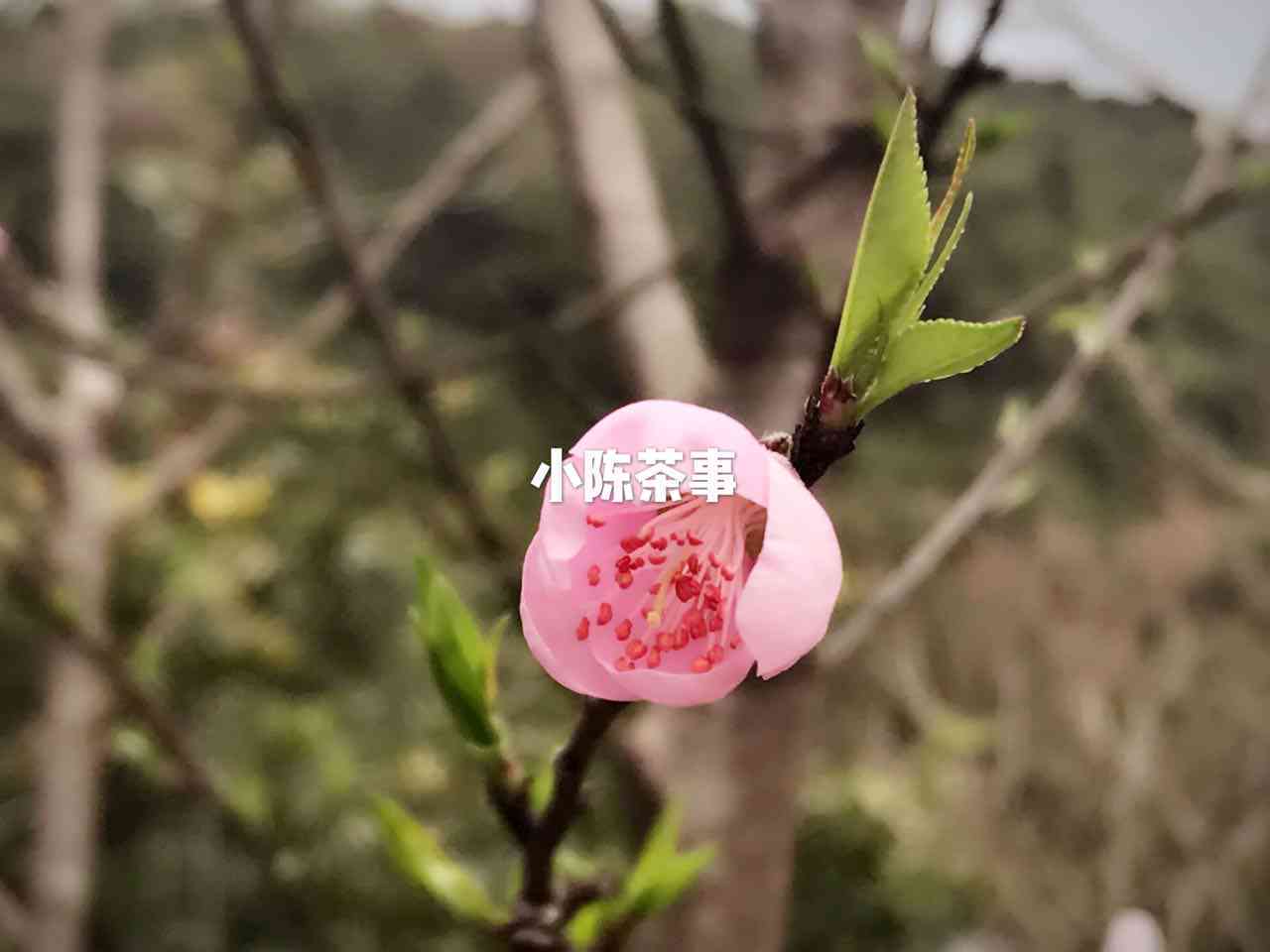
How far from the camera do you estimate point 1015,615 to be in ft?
6.83

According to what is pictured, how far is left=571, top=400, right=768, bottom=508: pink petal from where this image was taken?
20cm

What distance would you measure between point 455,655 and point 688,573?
55 millimetres

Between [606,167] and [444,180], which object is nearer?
[606,167]

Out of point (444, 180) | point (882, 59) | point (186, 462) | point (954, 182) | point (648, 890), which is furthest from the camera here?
point (186, 462)

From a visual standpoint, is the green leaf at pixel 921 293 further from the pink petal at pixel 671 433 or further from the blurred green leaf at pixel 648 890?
the blurred green leaf at pixel 648 890

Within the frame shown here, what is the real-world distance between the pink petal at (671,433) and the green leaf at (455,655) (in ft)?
0.19

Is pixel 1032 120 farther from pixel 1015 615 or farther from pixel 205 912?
pixel 1015 615

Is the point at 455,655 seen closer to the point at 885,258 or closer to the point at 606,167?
the point at 885,258

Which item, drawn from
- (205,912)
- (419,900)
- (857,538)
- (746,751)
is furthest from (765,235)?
(857,538)

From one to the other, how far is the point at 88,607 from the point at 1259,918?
5.77ft

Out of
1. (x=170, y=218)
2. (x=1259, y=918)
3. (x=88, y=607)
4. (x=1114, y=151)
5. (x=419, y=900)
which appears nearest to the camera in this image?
(x=88, y=607)

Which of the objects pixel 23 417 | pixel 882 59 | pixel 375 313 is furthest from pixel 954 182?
pixel 23 417

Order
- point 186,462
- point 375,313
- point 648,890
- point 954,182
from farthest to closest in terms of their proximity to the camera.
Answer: point 186,462 < point 375,313 < point 648,890 < point 954,182

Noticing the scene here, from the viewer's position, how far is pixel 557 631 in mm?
203
